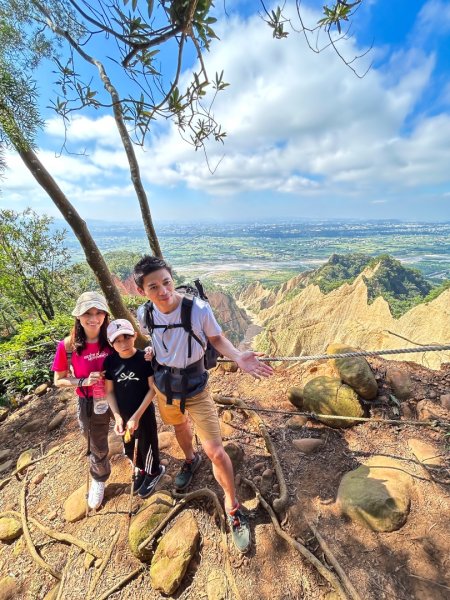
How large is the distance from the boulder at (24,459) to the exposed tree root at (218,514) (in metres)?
2.37

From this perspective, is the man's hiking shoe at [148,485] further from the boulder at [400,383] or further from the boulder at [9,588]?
the boulder at [400,383]

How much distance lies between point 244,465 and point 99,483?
1610mm

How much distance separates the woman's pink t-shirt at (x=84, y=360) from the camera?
263 cm

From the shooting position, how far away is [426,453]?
3102 millimetres

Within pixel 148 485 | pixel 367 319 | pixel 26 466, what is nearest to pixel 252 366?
pixel 148 485

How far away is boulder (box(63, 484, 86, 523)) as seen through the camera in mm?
2928

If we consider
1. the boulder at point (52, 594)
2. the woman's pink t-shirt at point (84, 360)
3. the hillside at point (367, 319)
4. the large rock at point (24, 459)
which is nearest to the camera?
the boulder at point (52, 594)

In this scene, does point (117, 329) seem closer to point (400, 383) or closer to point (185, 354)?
point (185, 354)

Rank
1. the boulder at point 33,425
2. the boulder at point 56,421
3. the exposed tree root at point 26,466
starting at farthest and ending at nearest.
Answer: the boulder at point 33,425 → the boulder at point 56,421 → the exposed tree root at point 26,466

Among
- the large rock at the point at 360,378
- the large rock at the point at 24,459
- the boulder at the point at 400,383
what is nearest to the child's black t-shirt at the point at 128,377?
the large rock at the point at 24,459

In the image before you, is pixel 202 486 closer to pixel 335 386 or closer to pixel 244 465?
pixel 244 465

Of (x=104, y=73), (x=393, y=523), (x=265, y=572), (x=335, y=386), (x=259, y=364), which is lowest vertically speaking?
(x=265, y=572)

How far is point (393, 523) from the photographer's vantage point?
245 cm

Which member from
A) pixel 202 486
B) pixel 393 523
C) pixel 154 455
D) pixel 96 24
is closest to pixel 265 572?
pixel 202 486
